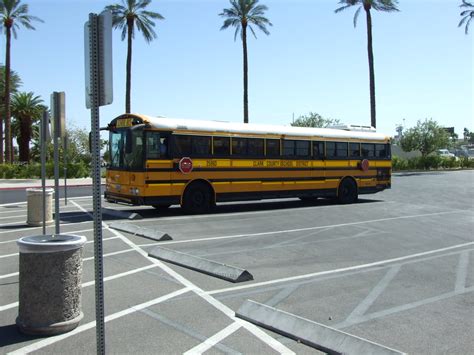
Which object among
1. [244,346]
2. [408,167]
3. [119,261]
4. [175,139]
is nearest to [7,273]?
[119,261]

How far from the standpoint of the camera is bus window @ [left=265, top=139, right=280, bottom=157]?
1664cm

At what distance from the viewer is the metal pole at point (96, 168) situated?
3.51 meters

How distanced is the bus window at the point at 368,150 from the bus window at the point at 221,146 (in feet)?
22.0

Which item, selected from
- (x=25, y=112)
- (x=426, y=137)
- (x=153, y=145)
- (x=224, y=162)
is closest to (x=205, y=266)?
(x=153, y=145)

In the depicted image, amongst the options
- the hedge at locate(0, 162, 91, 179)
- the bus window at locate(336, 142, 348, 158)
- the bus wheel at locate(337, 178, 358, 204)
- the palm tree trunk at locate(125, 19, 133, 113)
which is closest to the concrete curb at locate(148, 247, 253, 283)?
the bus window at locate(336, 142, 348, 158)

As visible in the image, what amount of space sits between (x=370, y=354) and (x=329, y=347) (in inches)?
16.5

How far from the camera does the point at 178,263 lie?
310 inches

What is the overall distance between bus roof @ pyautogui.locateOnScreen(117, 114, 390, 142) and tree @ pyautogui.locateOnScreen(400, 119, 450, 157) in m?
37.2

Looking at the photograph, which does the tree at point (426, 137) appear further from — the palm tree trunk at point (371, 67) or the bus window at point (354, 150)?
the bus window at point (354, 150)

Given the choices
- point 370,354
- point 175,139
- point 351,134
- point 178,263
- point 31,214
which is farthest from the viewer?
point 351,134

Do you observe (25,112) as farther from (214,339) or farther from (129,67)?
(214,339)

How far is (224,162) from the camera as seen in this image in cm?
1548

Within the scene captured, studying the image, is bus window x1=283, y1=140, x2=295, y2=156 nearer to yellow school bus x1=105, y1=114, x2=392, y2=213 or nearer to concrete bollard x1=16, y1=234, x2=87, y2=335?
yellow school bus x1=105, y1=114, x2=392, y2=213

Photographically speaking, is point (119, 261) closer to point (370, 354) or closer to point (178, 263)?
point (178, 263)
